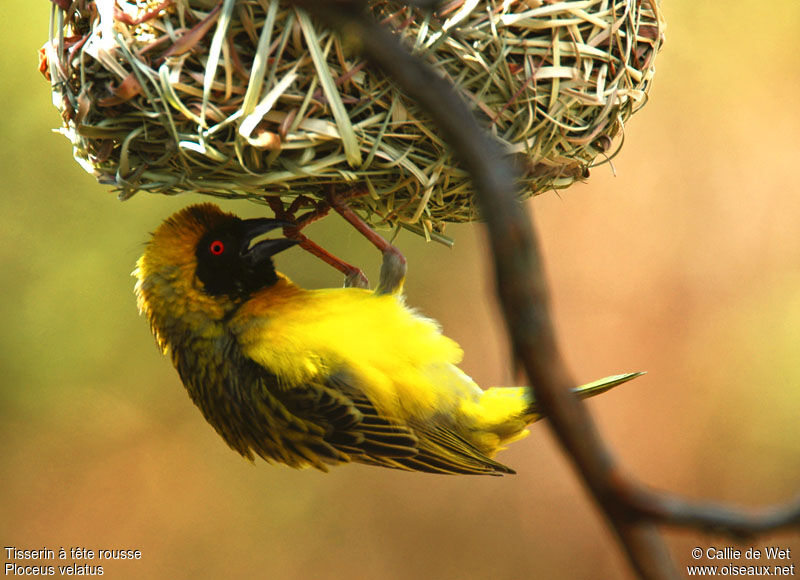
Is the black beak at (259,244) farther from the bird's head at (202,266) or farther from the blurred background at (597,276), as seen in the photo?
the blurred background at (597,276)

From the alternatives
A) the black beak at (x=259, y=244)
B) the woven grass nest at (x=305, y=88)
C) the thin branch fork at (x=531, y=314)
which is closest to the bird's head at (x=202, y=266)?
the black beak at (x=259, y=244)

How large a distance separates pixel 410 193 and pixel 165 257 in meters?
0.68

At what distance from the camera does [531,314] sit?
1.57ft

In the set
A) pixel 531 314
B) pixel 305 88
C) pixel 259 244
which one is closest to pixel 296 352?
pixel 259 244

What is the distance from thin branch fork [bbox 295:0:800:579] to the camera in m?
0.47

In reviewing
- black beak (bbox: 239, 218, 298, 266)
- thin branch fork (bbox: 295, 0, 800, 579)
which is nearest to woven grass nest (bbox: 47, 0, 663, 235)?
black beak (bbox: 239, 218, 298, 266)

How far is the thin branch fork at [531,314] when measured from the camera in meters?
0.47

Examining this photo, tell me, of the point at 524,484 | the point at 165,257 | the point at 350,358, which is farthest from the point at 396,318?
the point at 524,484

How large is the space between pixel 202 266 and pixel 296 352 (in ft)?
1.01

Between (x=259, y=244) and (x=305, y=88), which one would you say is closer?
(x=305, y=88)

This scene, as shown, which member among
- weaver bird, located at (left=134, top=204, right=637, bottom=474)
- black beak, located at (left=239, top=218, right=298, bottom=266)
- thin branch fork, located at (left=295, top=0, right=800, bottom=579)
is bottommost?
thin branch fork, located at (left=295, top=0, right=800, bottom=579)

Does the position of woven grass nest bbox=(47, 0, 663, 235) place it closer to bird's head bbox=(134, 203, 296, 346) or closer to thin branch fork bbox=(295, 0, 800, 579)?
bird's head bbox=(134, 203, 296, 346)

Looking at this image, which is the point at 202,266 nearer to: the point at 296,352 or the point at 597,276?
the point at 296,352

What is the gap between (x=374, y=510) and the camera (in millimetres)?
5301
